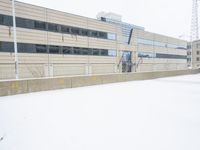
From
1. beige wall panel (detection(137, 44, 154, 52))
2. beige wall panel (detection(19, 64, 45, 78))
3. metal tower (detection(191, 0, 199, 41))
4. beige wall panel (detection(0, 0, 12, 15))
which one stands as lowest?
beige wall panel (detection(19, 64, 45, 78))

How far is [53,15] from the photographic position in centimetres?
2992

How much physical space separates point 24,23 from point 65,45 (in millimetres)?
7358

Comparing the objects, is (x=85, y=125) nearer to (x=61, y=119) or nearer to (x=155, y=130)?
(x=61, y=119)

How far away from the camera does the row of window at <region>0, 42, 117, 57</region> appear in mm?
24367

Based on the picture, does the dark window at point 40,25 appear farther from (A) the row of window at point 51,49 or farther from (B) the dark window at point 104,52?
(B) the dark window at point 104,52

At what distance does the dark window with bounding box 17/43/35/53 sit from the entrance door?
21.9 meters

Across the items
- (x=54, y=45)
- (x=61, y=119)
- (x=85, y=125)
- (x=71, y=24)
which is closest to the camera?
(x=85, y=125)

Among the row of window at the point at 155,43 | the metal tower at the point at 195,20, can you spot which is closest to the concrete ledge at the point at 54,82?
the row of window at the point at 155,43

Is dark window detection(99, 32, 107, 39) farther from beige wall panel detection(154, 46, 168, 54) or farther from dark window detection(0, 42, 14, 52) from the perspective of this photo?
beige wall panel detection(154, 46, 168, 54)

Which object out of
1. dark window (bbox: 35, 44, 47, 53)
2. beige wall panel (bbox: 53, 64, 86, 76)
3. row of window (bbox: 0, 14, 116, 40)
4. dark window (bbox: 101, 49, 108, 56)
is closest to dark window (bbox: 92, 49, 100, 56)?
dark window (bbox: 101, 49, 108, 56)

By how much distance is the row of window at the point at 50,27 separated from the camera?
2454 cm

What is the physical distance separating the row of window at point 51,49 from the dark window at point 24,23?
100 inches

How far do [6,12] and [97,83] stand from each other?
15.0 m

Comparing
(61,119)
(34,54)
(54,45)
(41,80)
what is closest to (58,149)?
(61,119)
